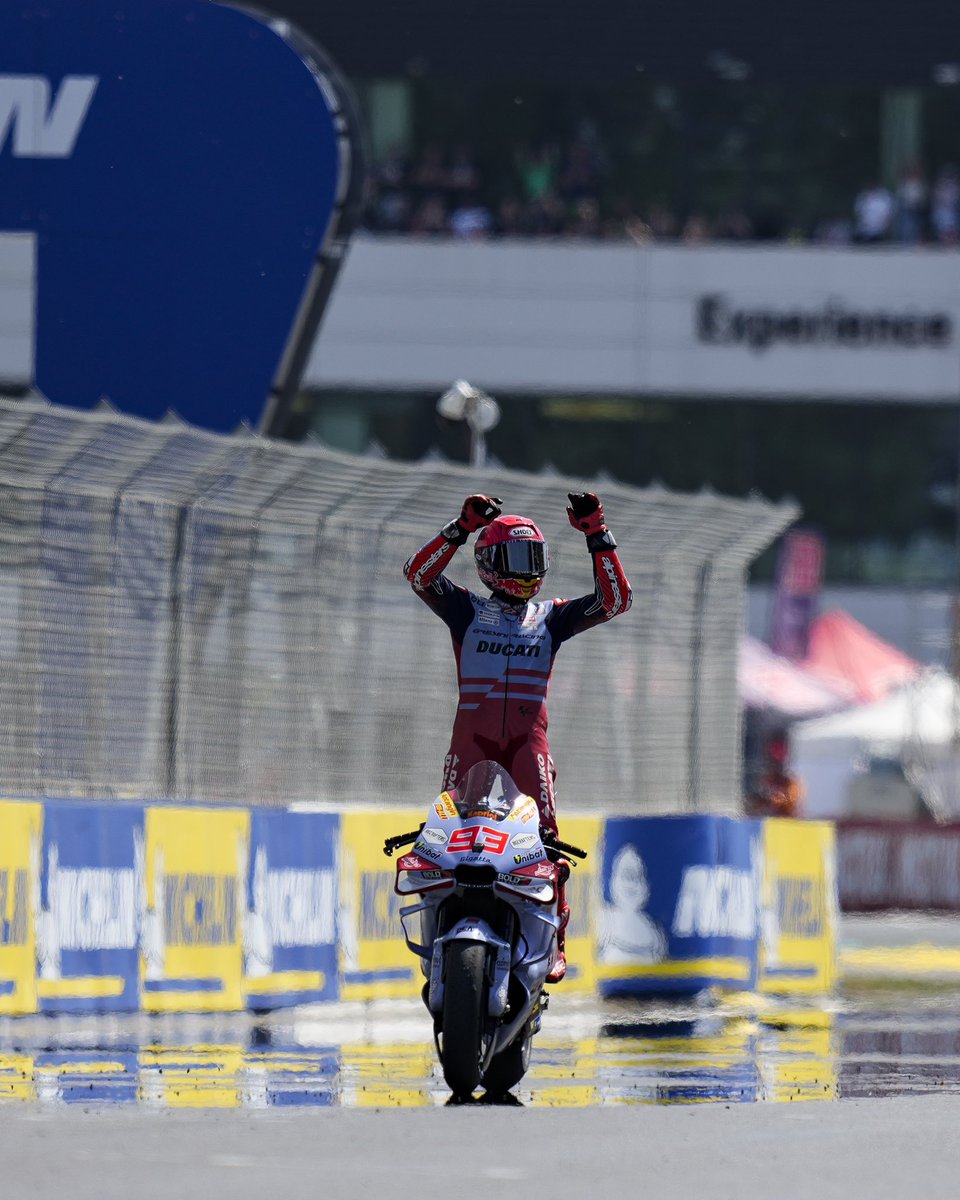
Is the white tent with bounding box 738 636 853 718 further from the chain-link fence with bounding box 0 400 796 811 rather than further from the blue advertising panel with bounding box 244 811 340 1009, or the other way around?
the blue advertising panel with bounding box 244 811 340 1009

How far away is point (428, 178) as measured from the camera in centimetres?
4312

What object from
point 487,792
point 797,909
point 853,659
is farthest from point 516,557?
point 853,659

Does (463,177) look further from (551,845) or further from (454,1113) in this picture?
(454,1113)

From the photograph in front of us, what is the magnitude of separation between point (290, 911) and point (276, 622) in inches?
73.0

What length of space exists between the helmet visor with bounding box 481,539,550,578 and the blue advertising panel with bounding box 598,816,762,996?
5602 millimetres

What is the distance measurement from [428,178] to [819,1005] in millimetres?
29750

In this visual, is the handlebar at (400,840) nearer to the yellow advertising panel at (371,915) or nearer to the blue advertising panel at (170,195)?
the yellow advertising panel at (371,915)

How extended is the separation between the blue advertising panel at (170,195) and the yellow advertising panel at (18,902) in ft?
19.9

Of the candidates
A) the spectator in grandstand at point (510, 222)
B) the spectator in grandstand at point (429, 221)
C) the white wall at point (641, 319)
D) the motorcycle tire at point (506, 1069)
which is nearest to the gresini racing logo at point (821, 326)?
the white wall at point (641, 319)

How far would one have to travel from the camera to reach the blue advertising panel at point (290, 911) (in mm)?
12758

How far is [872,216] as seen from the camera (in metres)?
43.0

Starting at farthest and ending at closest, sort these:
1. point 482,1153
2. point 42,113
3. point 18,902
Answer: point 42,113 < point 18,902 < point 482,1153

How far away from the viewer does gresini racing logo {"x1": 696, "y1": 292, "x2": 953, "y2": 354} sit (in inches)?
1668

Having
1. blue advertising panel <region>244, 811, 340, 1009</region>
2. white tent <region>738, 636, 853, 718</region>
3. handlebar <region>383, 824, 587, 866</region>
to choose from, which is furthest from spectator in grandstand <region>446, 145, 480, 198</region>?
handlebar <region>383, 824, 587, 866</region>
